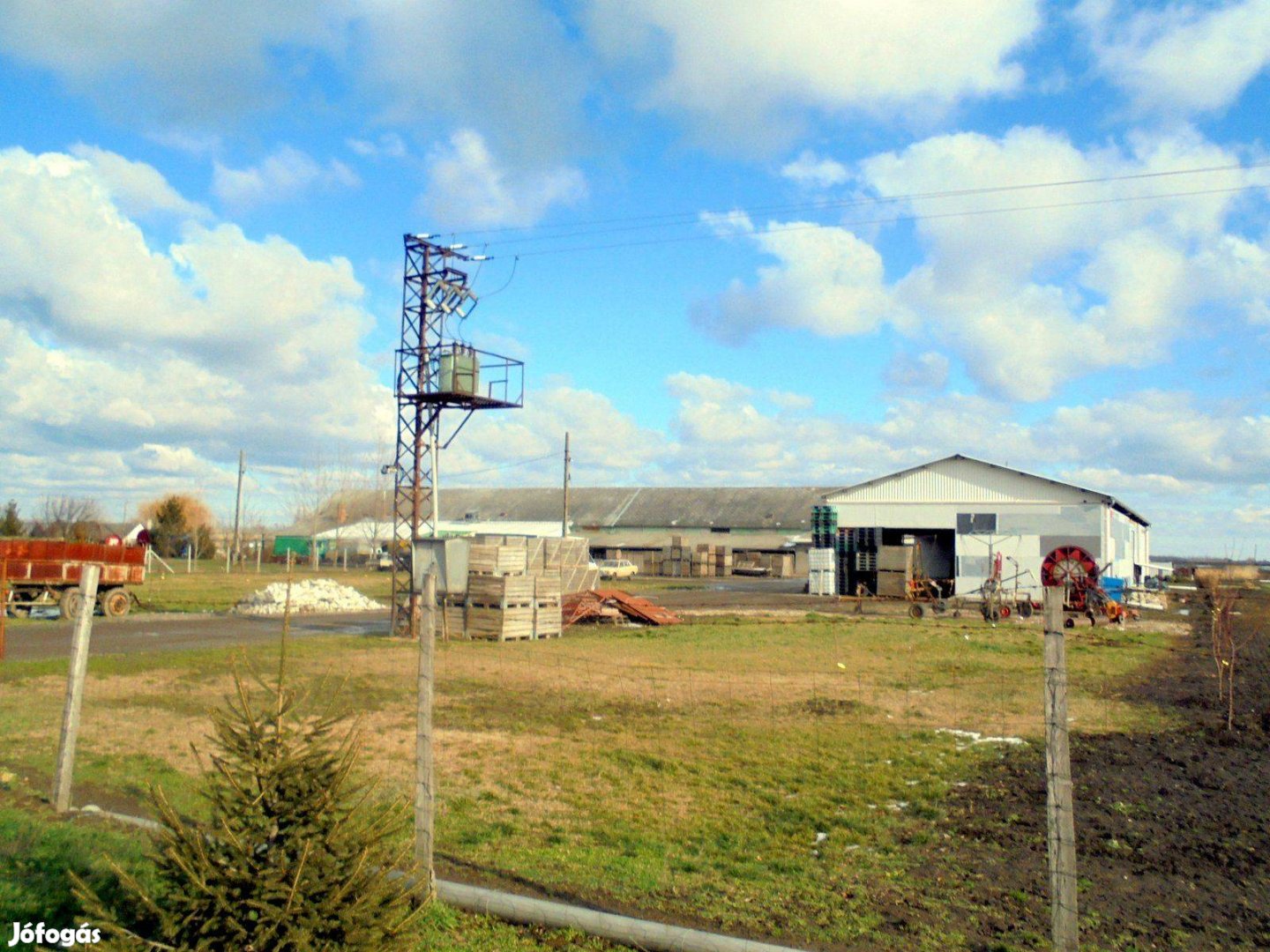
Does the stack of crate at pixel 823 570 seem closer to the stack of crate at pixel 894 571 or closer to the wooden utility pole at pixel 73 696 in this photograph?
the stack of crate at pixel 894 571

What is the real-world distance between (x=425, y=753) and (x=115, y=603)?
84.7 feet

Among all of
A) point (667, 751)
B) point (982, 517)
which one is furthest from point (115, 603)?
point (982, 517)

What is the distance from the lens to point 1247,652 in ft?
72.5

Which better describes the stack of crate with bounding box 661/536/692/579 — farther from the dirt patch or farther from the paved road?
the dirt patch

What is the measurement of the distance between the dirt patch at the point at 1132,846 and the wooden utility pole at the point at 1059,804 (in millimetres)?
569

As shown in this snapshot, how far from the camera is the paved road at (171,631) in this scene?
64.2 ft

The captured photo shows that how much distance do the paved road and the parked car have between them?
36.7m

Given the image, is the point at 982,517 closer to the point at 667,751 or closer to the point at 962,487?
the point at 962,487

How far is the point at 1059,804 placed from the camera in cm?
470

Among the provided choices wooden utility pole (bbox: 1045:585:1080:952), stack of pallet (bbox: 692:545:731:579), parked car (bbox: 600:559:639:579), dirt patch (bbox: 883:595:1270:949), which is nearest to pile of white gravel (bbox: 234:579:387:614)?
dirt patch (bbox: 883:595:1270:949)

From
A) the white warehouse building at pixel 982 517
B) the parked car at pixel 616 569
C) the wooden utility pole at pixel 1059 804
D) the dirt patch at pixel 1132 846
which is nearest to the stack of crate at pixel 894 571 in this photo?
the white warehouse building at pixel 982 517

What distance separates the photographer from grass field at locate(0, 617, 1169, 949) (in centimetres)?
614

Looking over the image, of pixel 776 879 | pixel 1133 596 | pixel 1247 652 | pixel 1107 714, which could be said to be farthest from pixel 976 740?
pixel 1133 596

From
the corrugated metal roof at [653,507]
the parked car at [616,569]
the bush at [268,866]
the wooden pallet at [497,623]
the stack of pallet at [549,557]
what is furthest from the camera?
the corrugated metal roof at [653,507]
